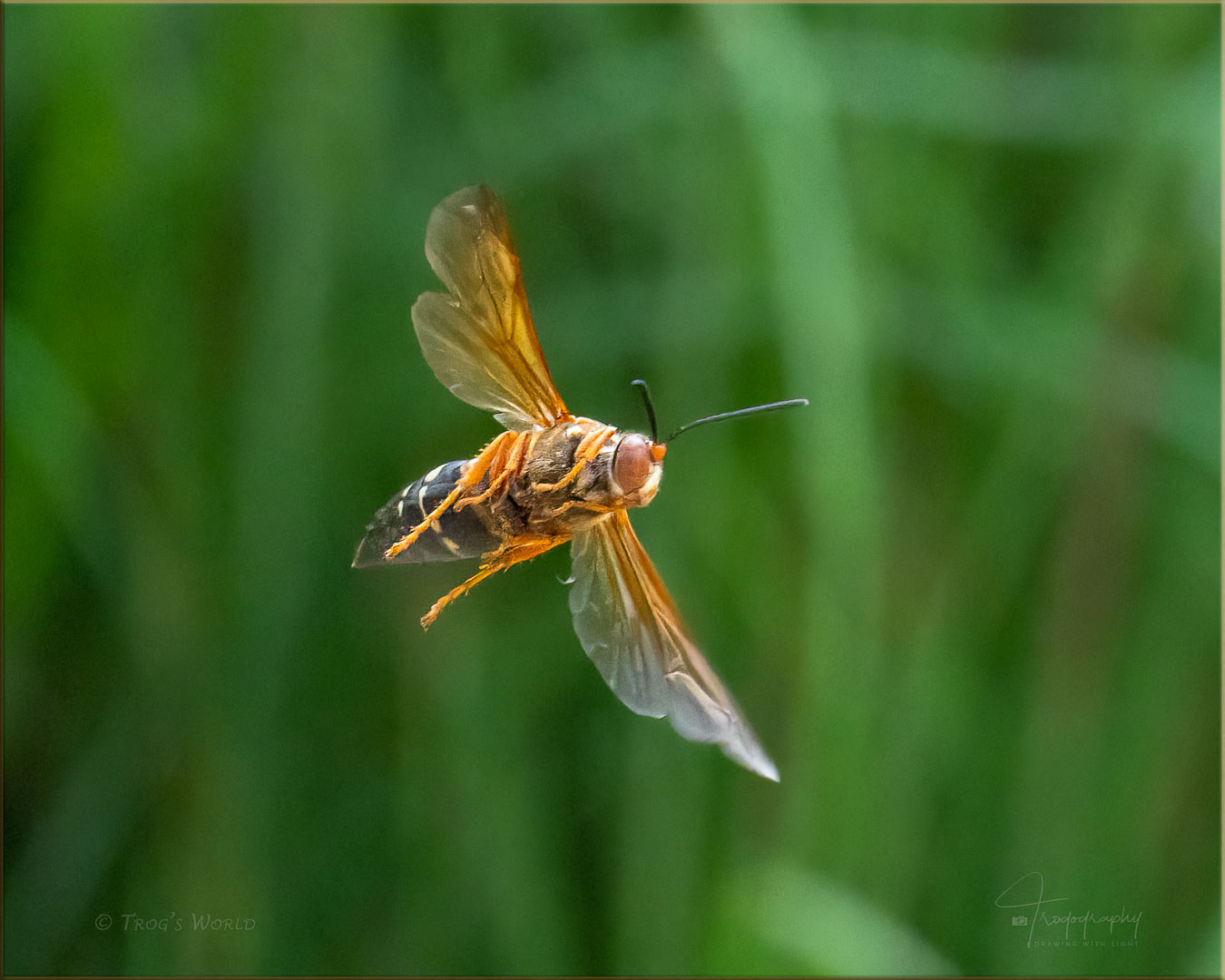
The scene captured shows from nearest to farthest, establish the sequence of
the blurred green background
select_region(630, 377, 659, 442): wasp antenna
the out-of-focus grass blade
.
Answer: select_region(630, 377, 659, 442): wasp antenna → the out-of-focus grass blade → the blurred green background

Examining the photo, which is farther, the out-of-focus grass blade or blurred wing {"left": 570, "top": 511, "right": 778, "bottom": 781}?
the out-of-focus grass blade

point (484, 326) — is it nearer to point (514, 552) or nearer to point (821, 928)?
point (514, 552)

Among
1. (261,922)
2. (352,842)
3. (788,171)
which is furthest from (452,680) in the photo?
(788,171)

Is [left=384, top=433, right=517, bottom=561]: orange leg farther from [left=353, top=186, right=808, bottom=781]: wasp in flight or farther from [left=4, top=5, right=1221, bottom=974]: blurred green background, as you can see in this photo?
[left=4, top=5, right=1221, bottom=974]: blurred green background

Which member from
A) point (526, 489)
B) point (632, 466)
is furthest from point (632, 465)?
point (526, 489)

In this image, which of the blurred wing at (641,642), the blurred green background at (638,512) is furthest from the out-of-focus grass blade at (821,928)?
the blurred wing at (641,642)

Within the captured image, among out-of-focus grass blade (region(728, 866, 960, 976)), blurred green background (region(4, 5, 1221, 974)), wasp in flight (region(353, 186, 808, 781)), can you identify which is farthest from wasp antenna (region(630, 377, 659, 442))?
out-of-focus grass blade (region(728, 866, 960, 976))
